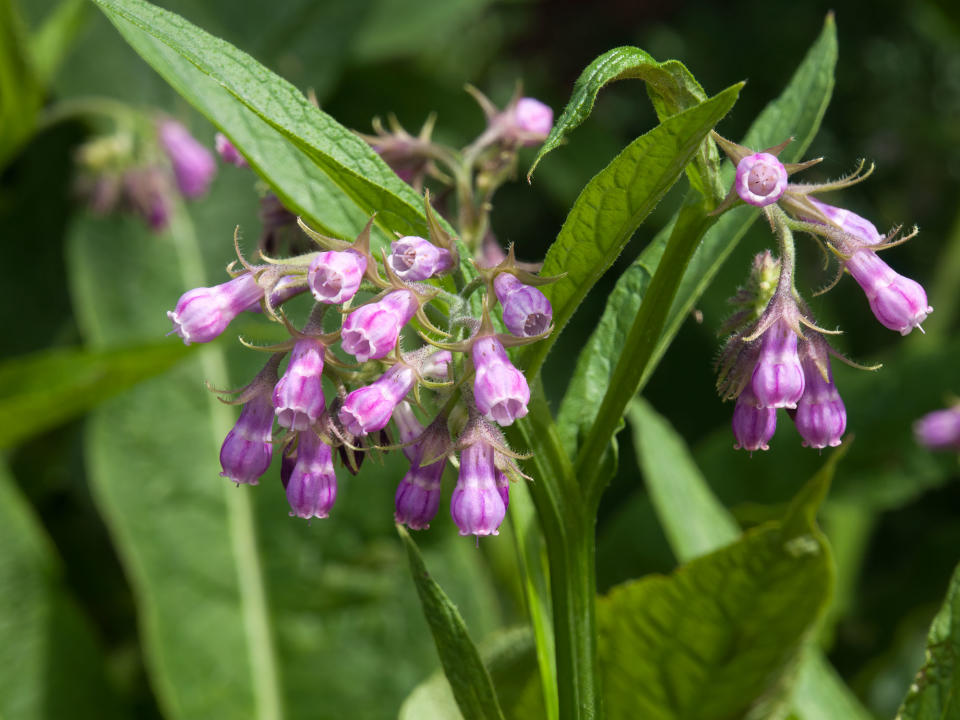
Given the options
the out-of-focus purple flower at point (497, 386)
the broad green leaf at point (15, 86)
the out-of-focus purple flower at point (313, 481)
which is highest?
the broad green leaf at point (15, 86)

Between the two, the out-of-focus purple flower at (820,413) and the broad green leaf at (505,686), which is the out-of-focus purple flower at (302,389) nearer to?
the out-of-focus purple flower at (820,413)

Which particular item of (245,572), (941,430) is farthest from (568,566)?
(245,572)

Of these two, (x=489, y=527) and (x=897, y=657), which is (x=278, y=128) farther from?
(x=897, y=657)

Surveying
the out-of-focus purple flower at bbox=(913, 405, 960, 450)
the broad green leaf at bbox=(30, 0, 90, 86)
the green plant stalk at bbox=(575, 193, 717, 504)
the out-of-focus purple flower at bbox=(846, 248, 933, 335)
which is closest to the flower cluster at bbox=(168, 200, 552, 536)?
the green plant stalk at bbox=(575, 193, 717, 504)

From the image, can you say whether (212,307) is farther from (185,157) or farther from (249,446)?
(185,157)

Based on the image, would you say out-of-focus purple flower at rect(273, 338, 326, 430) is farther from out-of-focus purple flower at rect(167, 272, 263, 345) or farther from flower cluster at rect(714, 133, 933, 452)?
flower cluster at rect(714, 133, 933, 452)

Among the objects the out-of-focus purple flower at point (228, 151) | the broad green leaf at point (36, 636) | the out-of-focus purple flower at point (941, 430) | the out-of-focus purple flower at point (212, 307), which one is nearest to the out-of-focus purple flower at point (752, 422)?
the out-of-focus purple flower at point (212, 307)
